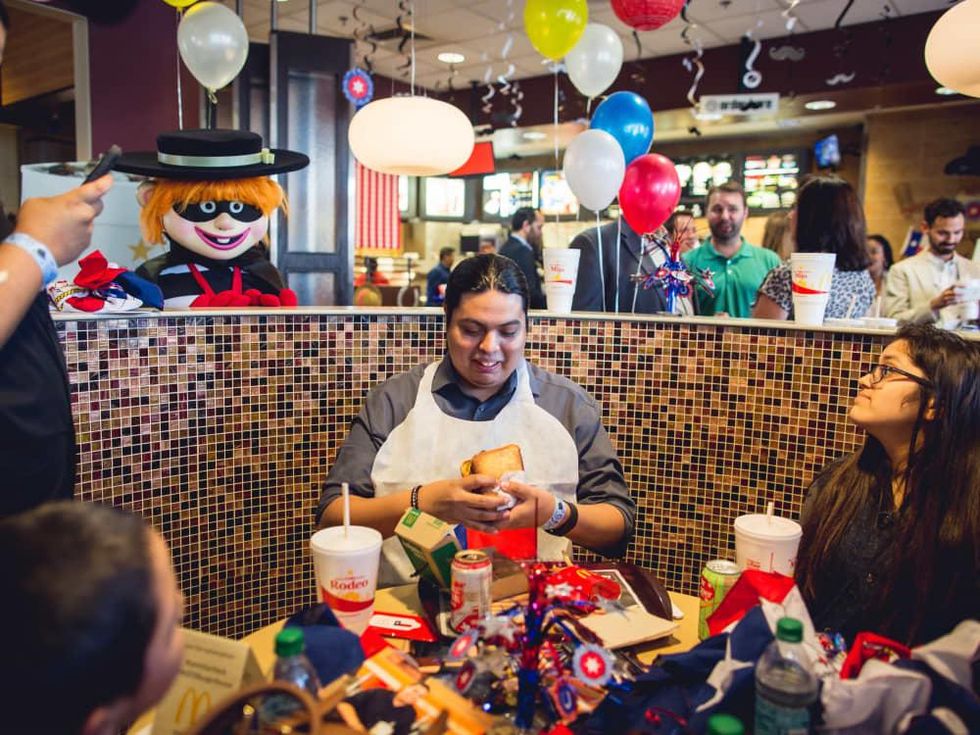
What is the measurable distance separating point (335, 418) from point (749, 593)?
67.9 inches

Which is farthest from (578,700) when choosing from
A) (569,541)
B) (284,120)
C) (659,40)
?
(659,40)

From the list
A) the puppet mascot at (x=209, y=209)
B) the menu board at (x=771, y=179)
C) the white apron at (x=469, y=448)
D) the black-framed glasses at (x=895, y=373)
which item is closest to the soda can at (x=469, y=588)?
the white apron at (x=469, y=448)

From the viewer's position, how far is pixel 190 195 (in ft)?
9.34

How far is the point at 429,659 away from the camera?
50.1 inches

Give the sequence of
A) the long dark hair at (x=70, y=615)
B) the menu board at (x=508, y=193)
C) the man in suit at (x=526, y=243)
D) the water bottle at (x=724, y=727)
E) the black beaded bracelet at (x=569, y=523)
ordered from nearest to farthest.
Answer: the long dark hair at (x=70, y=615), the water bottle at (x=724, y=727), the black beaded bracelet at (x=569, y=523), the man in suit at (x=526, y=243), the menu board at (x=508, y=193)

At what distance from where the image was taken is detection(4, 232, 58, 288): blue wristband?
1.24 metres

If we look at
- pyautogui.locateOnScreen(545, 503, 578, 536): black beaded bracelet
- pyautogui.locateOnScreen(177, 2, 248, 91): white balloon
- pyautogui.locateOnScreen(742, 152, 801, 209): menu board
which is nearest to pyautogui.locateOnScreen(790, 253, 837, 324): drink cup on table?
pyautogui.locateOnScreen(545, 503, 578, 536): black beaded bracelet

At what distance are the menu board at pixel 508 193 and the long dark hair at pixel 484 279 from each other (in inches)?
330

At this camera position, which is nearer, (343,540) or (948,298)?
(343,540)

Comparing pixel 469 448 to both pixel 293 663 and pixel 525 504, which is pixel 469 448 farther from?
pixel 293 663

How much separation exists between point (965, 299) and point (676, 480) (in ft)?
3.96

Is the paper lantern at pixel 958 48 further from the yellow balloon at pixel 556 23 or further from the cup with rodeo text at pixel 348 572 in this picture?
the cup with rodeo text at pixel 348 572

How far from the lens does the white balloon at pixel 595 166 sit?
272 centimetres

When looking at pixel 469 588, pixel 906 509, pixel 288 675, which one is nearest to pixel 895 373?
pixel 906 509
